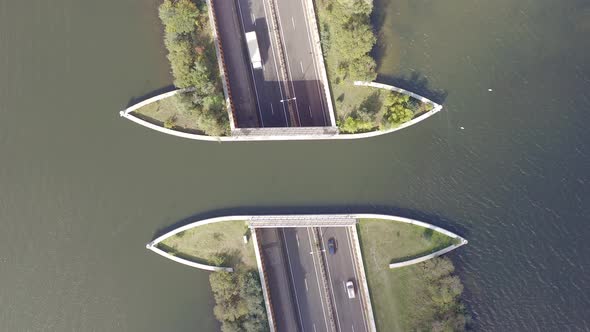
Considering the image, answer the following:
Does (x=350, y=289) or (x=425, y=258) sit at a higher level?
(x=425, y=258)

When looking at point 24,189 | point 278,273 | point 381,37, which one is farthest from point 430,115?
point 24,189

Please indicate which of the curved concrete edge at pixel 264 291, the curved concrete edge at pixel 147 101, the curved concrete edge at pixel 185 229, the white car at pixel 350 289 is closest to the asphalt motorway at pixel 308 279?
the white car at pixel 350 289

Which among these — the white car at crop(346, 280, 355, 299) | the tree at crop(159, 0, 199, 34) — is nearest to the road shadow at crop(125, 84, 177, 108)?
the tree at crop(159, 0, 199, 34)

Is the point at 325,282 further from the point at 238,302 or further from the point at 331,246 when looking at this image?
the point at 238,302

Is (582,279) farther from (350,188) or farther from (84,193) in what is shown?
(84,193)

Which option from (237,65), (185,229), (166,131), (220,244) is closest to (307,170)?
(220,244)

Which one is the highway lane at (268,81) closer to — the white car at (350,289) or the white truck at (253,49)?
the white truck at (253,49)
